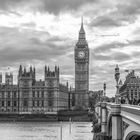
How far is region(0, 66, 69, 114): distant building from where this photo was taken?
452 feet

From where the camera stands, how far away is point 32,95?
13962 centimetres

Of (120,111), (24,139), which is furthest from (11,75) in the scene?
(120,111)

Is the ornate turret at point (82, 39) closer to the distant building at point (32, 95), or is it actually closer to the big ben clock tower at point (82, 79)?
the big ben clock tower at point (82, 79)

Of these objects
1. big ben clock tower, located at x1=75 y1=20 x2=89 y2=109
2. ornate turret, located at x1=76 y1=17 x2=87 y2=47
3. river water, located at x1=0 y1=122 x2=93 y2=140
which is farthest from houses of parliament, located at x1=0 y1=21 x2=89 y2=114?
river water, located at x1=0 y1=122 x2=93 y2=140

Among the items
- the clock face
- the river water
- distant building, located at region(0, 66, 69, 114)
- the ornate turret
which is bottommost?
the river water

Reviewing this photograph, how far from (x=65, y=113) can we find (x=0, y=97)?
1004 inches

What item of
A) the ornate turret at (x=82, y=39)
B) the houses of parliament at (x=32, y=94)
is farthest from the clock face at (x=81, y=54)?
the houses of parliament at (x=32, y=94)

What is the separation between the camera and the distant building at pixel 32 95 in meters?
138

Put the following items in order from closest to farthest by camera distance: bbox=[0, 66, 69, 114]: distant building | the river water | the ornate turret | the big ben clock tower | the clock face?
the river water, bbox=[0, 66, 69, 114]: distant building, the big ben clock tower, the clock face, the ornate turret

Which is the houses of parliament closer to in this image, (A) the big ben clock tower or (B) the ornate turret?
(A) the big ben clock tower

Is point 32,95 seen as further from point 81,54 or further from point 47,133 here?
point 47,133

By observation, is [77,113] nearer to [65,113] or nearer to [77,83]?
[65,113]

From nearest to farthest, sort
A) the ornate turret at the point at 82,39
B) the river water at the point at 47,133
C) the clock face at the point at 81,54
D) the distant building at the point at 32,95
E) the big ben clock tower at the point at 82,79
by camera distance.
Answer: the river water at the point at 47,133 < the distant building at the point at 32,95 < the big ben clock tower at the point at 82,79 < the clock face at the point at 81,54 < the ornate turret at the point at 82,39

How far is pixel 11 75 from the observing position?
16238 cm
